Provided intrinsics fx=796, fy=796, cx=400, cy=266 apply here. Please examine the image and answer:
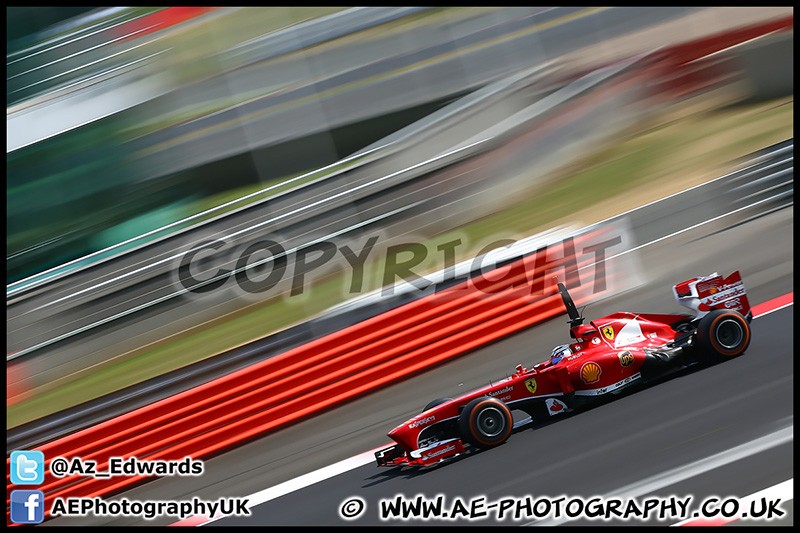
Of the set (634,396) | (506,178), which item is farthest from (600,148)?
(634,396)

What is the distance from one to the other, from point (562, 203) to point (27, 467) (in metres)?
8.67

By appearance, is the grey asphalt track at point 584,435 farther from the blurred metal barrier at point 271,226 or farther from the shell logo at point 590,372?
the blurred metal barrier at point 271,226

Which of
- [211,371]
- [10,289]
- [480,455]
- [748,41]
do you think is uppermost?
[748,41]

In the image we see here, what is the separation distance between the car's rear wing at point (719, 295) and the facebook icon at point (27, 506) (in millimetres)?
7150

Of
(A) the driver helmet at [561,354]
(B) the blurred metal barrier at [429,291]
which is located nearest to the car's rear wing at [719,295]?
(A) the driver helmet at [561,354]

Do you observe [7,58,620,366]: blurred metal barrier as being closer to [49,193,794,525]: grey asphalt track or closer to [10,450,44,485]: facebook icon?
[10,450,44,485]: facebook icon

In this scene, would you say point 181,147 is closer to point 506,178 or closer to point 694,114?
point 506,178

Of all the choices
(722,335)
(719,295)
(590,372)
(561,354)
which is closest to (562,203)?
(719,295)

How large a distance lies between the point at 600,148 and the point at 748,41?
3.33 m

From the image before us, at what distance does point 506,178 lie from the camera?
45.1 ft

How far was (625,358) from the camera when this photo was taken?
716cm

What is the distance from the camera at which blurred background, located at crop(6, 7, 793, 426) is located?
12.7m

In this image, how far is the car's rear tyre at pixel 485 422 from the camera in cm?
699

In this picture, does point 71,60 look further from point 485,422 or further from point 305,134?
point 485,422
